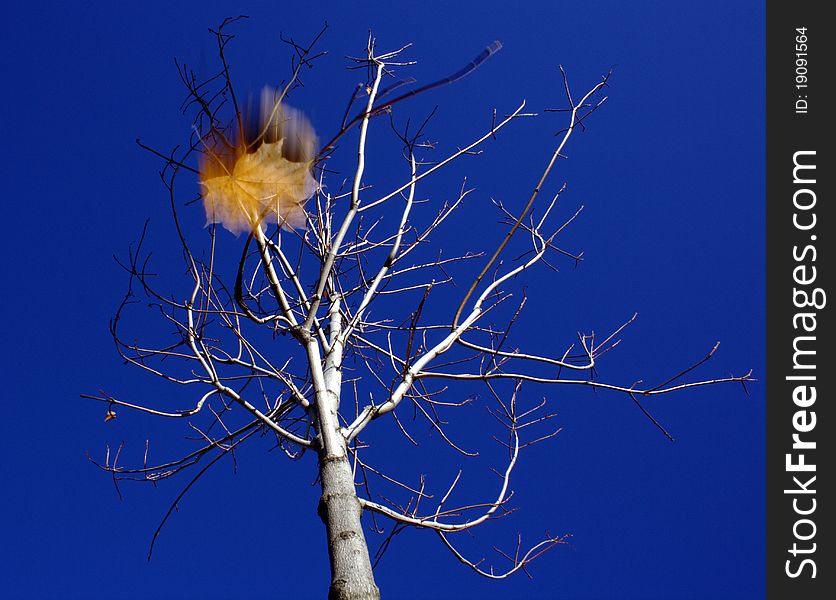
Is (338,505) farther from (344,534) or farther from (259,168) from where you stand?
(259,168)

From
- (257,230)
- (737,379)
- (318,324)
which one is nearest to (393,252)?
(318,324)

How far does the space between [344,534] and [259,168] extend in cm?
122

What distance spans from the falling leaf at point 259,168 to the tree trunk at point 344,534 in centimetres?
82

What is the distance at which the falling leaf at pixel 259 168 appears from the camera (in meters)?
2.34

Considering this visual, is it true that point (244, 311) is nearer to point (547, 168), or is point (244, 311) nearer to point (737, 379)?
Answer: point (547, 168)

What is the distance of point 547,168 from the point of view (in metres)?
2.31

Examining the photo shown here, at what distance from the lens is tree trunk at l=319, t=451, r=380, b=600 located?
1834 mm

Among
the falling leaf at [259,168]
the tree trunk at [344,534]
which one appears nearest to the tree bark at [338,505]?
the tree trunk at [344,534]

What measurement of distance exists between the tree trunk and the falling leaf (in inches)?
32.4

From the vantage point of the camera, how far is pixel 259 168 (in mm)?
2396

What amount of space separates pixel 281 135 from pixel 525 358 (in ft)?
4.25

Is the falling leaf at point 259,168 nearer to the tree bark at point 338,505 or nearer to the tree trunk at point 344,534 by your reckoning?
the tree bark at point 338,505

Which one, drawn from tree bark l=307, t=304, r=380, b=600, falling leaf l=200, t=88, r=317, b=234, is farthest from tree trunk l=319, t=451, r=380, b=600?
falling leaf l=200, t=88, r=317, b=234

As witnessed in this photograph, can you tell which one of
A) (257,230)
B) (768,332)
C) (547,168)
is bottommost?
(257,230)
